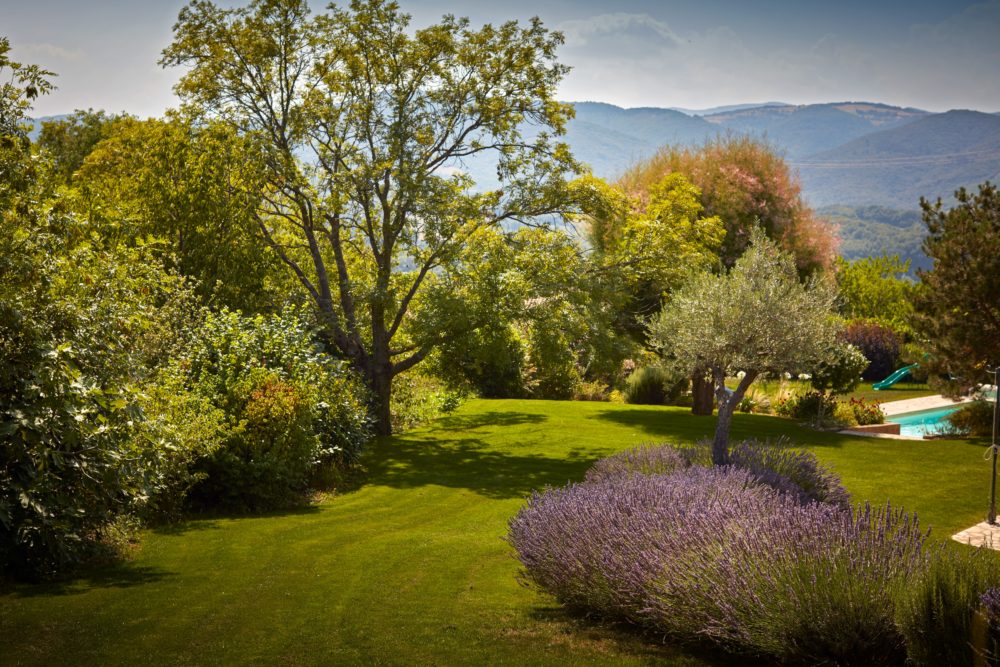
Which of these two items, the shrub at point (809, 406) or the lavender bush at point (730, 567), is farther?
the shrub at point (809, 406)

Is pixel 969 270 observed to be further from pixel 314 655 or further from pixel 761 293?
pixel 314 655

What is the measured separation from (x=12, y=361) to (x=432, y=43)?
13.5 m

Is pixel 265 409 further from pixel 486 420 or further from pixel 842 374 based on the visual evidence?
pixel 842 374

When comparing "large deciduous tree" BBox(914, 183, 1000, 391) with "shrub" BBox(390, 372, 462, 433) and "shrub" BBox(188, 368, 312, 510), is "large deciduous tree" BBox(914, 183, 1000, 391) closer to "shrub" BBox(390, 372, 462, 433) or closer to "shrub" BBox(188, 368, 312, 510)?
"shrub" BBox(390, 372, 462, 433)

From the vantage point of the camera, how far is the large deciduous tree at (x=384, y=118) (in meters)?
17.9

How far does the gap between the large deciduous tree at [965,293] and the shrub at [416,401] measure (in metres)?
12.0

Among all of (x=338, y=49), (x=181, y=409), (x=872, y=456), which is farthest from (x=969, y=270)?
(x=181, y=409)

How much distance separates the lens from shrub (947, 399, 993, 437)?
19.1 metres

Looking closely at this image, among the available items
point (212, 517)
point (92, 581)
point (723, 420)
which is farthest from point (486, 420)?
point (92, 581)

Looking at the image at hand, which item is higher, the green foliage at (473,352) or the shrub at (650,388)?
the green foliage at (473,352)

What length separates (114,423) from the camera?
25.2 feet

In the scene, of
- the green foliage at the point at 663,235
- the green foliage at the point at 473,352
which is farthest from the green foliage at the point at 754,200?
the green foliage at the point at 473,352

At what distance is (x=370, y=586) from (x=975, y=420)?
17.1 metres

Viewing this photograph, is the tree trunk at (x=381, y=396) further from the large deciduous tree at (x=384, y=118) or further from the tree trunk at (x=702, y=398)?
the tree trunk at (x=702, y=398)
